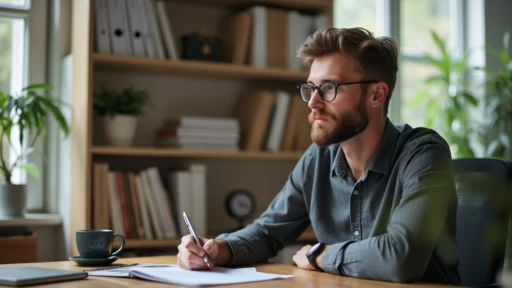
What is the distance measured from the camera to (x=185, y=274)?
1409mm

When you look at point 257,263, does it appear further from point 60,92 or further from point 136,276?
point 60,92

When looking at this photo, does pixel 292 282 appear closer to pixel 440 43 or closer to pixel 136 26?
pixel 136 26

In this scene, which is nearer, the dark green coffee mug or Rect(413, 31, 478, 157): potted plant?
the dark green coffee mug

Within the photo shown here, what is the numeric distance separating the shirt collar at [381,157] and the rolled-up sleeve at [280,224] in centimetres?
11

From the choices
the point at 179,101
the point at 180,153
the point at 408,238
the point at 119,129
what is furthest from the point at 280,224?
the point at 179,101

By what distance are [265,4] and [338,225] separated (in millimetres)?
1607

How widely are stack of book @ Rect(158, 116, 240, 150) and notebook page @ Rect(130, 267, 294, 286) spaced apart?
1.33 m

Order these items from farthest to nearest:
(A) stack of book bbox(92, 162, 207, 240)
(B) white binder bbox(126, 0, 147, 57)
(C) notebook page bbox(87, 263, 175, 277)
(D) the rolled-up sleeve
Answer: (B) white binder bbox(126, 0, 147, 57) → (A) stack of book bbox(92, 162, 207, 240) → (D) the rolled-up sleeve → (C) notebook page bbox(87, 263, 175, 277)

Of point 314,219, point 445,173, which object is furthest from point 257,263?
point 445,173

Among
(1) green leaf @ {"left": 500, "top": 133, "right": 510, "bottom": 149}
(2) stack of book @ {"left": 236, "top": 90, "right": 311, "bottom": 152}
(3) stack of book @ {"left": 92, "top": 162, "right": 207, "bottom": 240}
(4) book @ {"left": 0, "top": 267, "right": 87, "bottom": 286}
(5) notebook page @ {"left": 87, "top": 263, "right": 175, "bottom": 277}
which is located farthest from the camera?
(1) green leaf @ {"left": 500, "top": 133, "right": 510, "bottom": 149}

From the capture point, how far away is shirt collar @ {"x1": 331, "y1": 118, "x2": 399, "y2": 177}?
1.74 meters

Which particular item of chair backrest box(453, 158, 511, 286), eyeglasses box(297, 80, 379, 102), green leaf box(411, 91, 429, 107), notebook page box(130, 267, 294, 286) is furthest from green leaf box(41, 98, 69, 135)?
green leaf box(411, 91, 429, 107)

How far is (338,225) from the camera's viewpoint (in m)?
1.83

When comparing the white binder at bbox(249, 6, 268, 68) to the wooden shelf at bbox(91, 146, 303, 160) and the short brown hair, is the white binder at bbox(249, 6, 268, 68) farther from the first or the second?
the short brown hair
